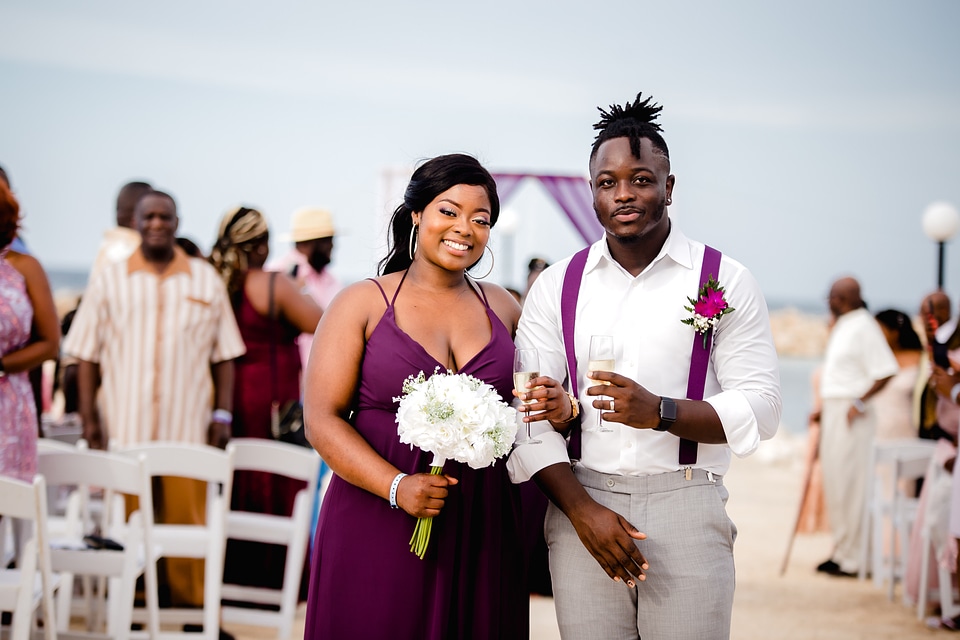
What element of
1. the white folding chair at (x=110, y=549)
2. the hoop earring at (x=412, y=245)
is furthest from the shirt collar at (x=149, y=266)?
the hoop earring at (x=412, y=245)

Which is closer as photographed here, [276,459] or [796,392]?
[276,459]

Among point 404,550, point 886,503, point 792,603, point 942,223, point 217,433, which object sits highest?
point 942,223

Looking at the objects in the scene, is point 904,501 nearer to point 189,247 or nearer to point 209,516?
point 209,516

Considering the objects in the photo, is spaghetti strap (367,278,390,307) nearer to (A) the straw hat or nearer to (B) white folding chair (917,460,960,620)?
(A) the straw hat

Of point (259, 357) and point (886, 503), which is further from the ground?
point (259, 357)

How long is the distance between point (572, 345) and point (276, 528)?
11.0 feet

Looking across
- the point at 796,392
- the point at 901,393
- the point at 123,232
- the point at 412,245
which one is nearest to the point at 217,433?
the point at 123,232

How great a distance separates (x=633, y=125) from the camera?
117 inches

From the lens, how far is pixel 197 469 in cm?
494

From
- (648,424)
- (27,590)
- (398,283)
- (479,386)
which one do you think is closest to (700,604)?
(648,424)

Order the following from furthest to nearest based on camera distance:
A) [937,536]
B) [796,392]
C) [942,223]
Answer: [796,392], [942,223], [937,536]

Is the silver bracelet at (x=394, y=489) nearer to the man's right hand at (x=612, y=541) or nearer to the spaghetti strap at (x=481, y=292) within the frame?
the man's right hand at (x=612, y=541)

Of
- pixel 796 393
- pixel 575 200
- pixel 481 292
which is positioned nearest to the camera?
pixel 481 292

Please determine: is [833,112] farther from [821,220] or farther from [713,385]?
[713,385]
